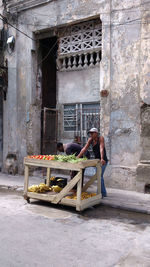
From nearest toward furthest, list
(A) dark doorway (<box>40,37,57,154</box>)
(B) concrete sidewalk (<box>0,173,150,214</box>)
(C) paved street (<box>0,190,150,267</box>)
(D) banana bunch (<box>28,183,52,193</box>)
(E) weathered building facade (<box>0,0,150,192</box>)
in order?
(C) paved street (<box>0,190,150,267</box>), (B) concrete sidewalk (<box>0,173,150,214</box>), (D) banana bunch (<box>28,183,52,193</box>), (E) weathered building facade (<box>0,0,150,192</box>), (A) dark doorway (<box>40,37,57,154</box>)

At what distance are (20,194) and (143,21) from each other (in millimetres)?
5784

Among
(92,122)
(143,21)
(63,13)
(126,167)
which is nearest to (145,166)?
(126,167)

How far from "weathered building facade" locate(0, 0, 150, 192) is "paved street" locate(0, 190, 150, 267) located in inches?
93.4

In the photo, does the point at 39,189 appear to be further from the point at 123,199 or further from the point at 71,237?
the point at 71,237

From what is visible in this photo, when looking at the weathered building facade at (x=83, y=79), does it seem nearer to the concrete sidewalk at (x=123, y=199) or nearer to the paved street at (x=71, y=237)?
the concrete sidewalk at (x=123, y=199)

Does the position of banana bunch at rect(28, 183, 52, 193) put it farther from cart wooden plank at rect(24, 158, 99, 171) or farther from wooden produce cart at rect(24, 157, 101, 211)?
cart wooden plank at rect(24, 158, 99, 171)

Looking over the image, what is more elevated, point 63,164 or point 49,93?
point 49,93

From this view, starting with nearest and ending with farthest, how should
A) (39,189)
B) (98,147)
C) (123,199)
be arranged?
(39,189)
(123,199)
(98,147)

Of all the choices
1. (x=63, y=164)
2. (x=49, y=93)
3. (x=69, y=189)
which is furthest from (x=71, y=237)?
(x=49, y=93)

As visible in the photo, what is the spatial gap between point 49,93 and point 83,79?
90.6 inches

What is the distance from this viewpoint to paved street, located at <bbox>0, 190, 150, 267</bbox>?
322cm

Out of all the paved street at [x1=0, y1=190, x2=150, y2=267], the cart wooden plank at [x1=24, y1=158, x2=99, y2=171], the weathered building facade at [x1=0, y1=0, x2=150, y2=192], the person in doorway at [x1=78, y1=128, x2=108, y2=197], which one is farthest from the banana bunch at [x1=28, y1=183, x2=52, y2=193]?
the weathered building facade at [x1=0, y1=0, x2=150, y2=192]

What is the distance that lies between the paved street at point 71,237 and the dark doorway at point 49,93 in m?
4.08

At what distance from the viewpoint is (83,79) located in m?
8.81
